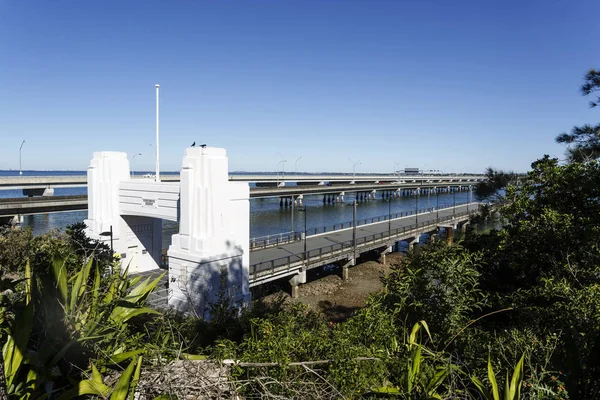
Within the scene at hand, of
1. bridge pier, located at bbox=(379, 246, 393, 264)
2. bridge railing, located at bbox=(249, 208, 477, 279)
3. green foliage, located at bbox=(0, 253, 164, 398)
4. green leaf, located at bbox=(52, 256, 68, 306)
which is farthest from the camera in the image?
bridge pier, located at bbox=(379, 246, 393, 264)

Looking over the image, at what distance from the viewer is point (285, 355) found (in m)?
4.43

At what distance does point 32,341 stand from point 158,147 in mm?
18623

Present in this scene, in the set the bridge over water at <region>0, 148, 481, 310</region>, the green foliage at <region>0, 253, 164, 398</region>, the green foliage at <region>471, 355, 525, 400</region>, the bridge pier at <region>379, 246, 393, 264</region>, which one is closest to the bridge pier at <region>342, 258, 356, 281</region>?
the bridge over water at <region>0, 148, 481, 310</region>

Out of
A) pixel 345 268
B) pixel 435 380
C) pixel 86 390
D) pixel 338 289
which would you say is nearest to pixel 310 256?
pixel 338 289

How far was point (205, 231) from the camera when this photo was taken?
16266mm

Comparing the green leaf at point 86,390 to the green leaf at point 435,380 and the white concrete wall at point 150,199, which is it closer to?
the green leaf at point 435,380

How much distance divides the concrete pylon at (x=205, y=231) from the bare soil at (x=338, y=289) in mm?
8145

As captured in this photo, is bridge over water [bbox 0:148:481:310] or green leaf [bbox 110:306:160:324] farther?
bridge over water [bbox 0:148:481:310]

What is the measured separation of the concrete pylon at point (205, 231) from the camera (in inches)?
626

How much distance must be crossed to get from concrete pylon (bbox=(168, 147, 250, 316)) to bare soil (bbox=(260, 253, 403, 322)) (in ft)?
26.7

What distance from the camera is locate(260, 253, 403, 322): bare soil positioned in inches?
979

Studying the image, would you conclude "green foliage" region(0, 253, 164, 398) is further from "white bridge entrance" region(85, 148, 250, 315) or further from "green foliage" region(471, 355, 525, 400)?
"white bridge entrance" region(85, 148, 250, 315)

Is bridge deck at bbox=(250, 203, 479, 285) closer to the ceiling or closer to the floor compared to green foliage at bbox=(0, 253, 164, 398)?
closer to the floor

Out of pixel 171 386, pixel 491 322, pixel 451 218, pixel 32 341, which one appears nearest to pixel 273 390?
pixel 171 386
